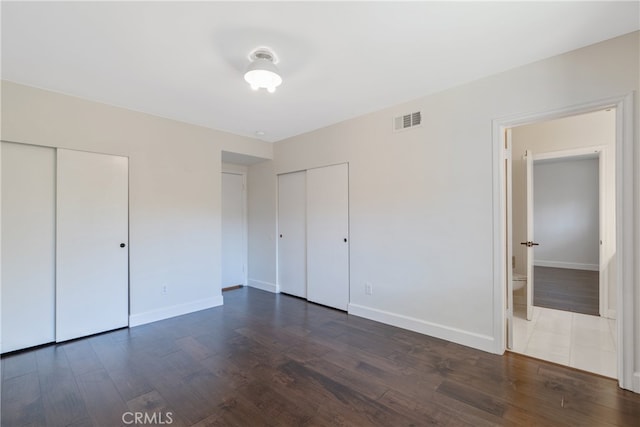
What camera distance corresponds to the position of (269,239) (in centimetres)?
489

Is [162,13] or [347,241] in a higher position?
[162,13]

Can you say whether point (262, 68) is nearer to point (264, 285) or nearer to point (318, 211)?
point (318, 211)

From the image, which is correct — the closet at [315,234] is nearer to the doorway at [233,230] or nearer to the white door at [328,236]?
the white door at [328,236]

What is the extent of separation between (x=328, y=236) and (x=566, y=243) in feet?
20.9

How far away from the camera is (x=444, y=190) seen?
2.85 meters

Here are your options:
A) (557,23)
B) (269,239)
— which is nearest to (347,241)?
(269,239)

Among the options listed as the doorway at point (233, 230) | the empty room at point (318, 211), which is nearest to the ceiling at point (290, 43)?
the empty room at point (318, 211)

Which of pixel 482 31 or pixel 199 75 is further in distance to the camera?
pixel 199 75

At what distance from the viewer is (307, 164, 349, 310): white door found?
12.4ft

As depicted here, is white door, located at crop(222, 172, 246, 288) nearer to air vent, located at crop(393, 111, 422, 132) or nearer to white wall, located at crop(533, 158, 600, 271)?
air vent, located at crop(393, 111, 422, 132)

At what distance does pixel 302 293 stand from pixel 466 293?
249 cm

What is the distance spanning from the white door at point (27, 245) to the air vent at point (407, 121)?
12.4 feet

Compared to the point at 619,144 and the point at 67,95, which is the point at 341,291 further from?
the point at 67,95

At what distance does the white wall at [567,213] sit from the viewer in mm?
6250
